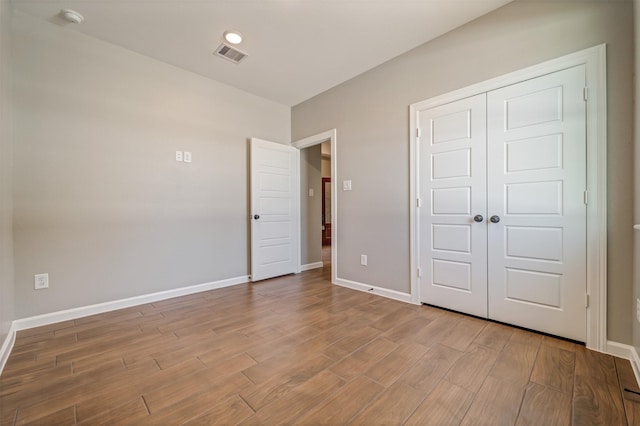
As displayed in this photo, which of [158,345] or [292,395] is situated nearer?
[292,395]

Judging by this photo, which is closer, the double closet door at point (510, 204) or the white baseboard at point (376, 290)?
the double closet door at point (510, 204)

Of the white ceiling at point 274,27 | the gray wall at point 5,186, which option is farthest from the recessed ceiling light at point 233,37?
the gray wall at point 5,186

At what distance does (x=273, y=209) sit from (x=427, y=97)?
2.45m

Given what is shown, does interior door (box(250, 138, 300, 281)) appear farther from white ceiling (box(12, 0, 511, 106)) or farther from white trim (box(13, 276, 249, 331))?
white ceiling (box(12, 0, 511, 106))

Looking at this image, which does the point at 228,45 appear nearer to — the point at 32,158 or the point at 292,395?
the point at 32,158

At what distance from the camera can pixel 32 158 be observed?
2.29 metres

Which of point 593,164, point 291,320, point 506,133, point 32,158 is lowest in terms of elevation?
point 291,320

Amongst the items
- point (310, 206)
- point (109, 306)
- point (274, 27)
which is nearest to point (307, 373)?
point (109, 306)

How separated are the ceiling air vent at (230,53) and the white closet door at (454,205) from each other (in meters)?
2.07

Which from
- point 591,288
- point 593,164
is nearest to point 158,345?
point 591,288

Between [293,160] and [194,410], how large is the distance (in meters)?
3.39

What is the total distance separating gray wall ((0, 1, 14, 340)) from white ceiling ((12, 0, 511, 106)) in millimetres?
458

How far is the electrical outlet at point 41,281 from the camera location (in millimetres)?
2303

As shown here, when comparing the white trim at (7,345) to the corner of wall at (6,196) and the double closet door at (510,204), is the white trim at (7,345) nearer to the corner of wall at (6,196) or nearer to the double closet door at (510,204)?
the corner of wall at (6,196)
